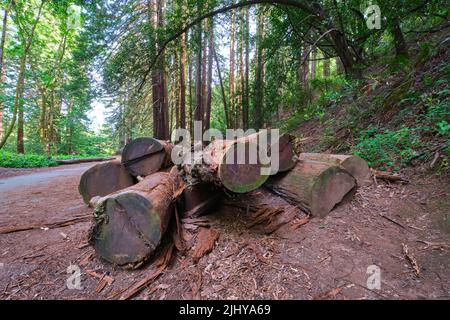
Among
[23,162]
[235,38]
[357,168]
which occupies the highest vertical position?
[235,38]

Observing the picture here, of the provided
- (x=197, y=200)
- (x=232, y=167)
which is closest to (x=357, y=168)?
(x=232, y=167)

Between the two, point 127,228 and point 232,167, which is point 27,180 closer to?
point 127,228

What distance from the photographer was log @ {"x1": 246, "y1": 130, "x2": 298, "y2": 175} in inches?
97.9

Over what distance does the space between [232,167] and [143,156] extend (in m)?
1.88

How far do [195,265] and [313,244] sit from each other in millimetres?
1107

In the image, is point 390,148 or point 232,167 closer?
point 232,167

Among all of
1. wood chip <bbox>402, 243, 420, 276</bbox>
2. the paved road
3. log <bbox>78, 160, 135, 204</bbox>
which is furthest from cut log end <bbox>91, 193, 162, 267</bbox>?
the paved road

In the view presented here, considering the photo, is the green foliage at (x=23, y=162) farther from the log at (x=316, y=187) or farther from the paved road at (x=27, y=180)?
the log at (x=316, y=187)

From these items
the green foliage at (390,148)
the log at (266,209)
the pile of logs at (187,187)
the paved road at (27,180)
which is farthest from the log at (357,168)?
the paved road at (27,180)

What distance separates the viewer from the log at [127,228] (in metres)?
2.07

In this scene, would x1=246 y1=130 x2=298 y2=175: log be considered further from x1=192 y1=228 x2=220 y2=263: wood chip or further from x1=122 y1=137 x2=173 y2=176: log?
x1=122 y1=137 x2=173 y2=176: log

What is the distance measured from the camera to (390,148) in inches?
138
